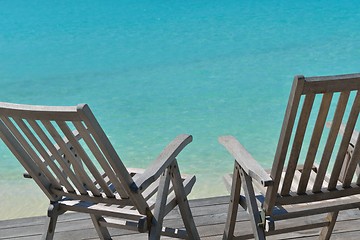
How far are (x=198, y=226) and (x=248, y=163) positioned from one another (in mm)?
869

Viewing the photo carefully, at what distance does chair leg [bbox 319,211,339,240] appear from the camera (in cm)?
258

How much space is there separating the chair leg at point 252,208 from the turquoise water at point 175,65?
1.80m

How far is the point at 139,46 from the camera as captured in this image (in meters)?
9.71

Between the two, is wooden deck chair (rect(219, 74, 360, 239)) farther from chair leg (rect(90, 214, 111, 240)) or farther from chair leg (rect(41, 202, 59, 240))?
chair leg (rect(41, 202, 59, 240))

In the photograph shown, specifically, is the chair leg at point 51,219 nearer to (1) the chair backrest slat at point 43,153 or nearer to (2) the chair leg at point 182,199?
(1) the chair backrest slat at point 43,153

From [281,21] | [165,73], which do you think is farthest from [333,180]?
[281,21]

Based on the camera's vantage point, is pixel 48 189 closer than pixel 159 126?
Yes

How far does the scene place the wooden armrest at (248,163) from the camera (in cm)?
203

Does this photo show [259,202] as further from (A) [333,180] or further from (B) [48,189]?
(B) [48,189]

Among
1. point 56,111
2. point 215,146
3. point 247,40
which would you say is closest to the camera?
point 56,111

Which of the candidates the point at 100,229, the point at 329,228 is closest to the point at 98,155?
the point at 100,229

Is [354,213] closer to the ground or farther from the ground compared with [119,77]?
farther from the ground

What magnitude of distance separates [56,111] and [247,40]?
7.97 m

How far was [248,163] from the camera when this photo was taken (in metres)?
2.18
